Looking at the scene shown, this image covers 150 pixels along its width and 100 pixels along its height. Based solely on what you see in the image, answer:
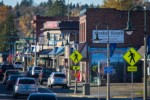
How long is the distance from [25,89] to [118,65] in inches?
1194

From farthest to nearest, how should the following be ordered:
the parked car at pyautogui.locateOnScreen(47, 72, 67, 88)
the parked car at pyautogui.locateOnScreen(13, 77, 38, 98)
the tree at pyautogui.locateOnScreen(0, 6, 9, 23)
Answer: the tree at pyautogui.locateOnScreen(0, 6, 9, 23) < the parked car at pyautogui.locateOnScreen(47, 72, 67, 88) < the parked car at pyautogui.locateOnScreen(13, 77, 38, 98)

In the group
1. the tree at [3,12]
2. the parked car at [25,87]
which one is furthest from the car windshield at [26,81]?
the tree at [3,12]

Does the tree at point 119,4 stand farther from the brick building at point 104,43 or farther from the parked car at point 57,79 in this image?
the parked car at point 57,79

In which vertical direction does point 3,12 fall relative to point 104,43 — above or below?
above

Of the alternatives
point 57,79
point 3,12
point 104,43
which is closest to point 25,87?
point 57,79

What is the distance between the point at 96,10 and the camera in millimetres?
72000

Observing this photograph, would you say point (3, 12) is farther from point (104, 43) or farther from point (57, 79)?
point (57, 79)

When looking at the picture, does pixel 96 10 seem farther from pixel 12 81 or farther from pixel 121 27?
pixel 12 81

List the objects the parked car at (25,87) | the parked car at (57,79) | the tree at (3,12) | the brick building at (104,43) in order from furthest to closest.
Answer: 1. the tree at (3,12)
2. the brick building at (104,43)
3. the parked car at (57,79)
4. the parked car at (25,87)

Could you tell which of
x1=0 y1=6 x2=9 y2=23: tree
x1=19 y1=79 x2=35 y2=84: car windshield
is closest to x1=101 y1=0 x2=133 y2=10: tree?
x1=19 y1=79 x2=35 y2=84: car windshield

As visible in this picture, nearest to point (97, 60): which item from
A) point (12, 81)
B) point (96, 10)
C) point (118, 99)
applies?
point (96, 10)

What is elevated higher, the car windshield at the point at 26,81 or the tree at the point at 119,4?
the tree at the point at 119,4

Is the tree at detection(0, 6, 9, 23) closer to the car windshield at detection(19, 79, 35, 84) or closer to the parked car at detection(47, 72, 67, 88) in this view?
the parked car at detection(47, 72, 67, 88)

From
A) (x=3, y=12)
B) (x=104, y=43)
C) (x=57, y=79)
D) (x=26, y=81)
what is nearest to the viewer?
(x=26, y=81)
